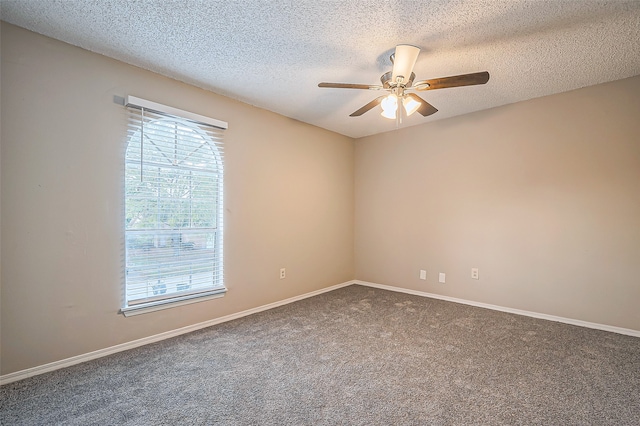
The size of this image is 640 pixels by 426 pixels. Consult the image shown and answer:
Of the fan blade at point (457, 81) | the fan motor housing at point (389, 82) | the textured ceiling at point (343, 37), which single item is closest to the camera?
the textured ceiling at point (343, 37)

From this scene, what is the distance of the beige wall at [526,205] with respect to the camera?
2920 mm

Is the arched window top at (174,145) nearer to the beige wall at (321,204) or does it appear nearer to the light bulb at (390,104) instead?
the beige wall at (321,204)

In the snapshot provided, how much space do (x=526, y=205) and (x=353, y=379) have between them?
9.12 ft

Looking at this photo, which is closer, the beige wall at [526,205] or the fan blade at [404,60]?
the fan blade at [404,60]

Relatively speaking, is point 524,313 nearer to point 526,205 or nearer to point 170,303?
point 526,205

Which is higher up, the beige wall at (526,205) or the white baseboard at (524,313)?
the beige wall at (526,205)

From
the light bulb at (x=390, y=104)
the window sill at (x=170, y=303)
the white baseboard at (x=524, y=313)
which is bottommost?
the white baseboard at (x=524, y=313)

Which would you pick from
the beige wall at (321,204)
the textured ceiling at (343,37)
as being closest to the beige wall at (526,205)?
the beige wall at (321,204)

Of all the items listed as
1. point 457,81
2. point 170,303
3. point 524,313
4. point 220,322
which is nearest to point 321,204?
point 220,322

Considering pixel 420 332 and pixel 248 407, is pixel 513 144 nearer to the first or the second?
pixel 420 332

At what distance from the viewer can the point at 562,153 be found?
3213mm

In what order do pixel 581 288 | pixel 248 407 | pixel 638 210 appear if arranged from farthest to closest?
pixel 581 288 → pixel 638 210 → pixel 248 407

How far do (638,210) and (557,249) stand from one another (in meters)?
0.73

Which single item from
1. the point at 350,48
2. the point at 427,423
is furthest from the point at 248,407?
the point at 350,48
